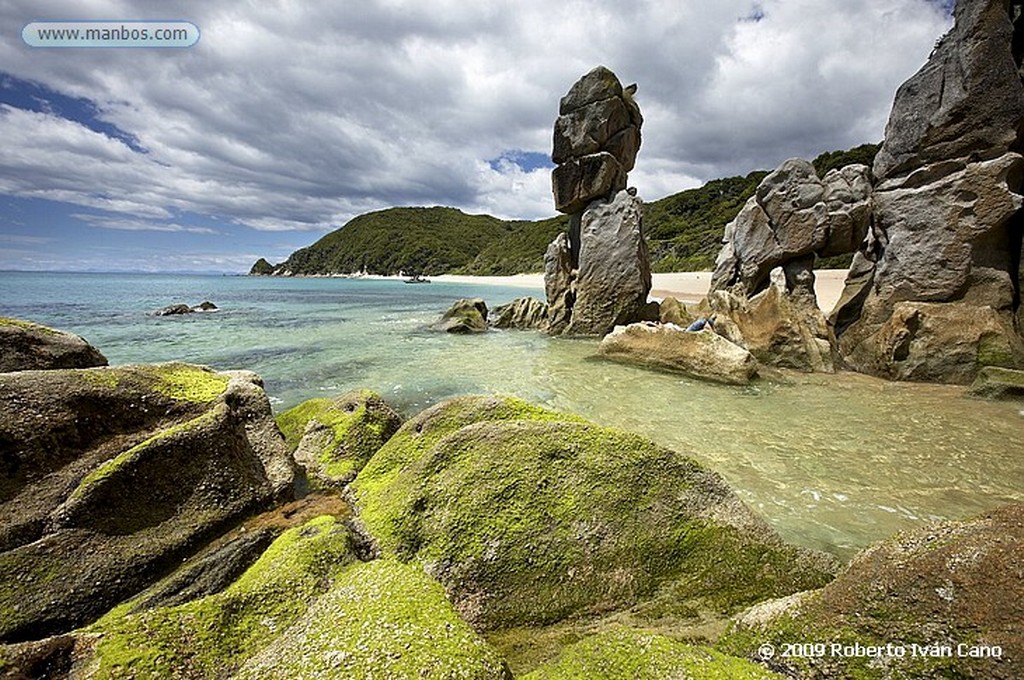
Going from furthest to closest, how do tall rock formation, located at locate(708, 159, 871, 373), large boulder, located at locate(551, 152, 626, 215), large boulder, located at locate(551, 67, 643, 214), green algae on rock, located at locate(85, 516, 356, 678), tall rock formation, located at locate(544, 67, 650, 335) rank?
large boulder, located at locate(551, 152, 626, 215) → large boulder, located at locate(551, 67, 643, 214) → tall rock formation, located at locate(544, 67, 650, 335) → tall rock formation, located at locate(708, 159, 871, 373) → green algae on rock, located at locate(85, 516, 356, 678)

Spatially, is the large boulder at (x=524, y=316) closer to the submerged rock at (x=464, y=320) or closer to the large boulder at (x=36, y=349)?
the submerged rock at (x=464, y=320)

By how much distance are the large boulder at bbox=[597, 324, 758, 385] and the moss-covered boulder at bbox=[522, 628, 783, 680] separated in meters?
12.3

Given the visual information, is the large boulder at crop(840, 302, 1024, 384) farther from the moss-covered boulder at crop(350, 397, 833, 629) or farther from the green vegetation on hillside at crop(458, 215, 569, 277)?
the green vegetation on hillside at crop(458, 215, 569, 277)

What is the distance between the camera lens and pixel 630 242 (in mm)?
23562

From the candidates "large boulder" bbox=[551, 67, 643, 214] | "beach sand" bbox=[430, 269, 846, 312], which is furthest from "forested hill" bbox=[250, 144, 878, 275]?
"large boulder" bbox=[551, 67, 643, 214]

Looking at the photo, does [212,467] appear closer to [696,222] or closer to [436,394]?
[436,394]

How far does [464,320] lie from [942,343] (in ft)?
70.5

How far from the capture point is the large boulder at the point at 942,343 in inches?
481

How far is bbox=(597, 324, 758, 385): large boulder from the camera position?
540 inches

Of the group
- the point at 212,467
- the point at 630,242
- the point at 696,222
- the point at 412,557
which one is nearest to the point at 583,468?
the point at 412,557

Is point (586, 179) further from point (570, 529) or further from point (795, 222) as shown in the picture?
point (570, 529)

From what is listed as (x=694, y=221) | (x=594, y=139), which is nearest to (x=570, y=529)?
(x=594, y=139)

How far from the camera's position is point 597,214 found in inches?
989

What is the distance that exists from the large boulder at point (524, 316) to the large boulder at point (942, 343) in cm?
1708
